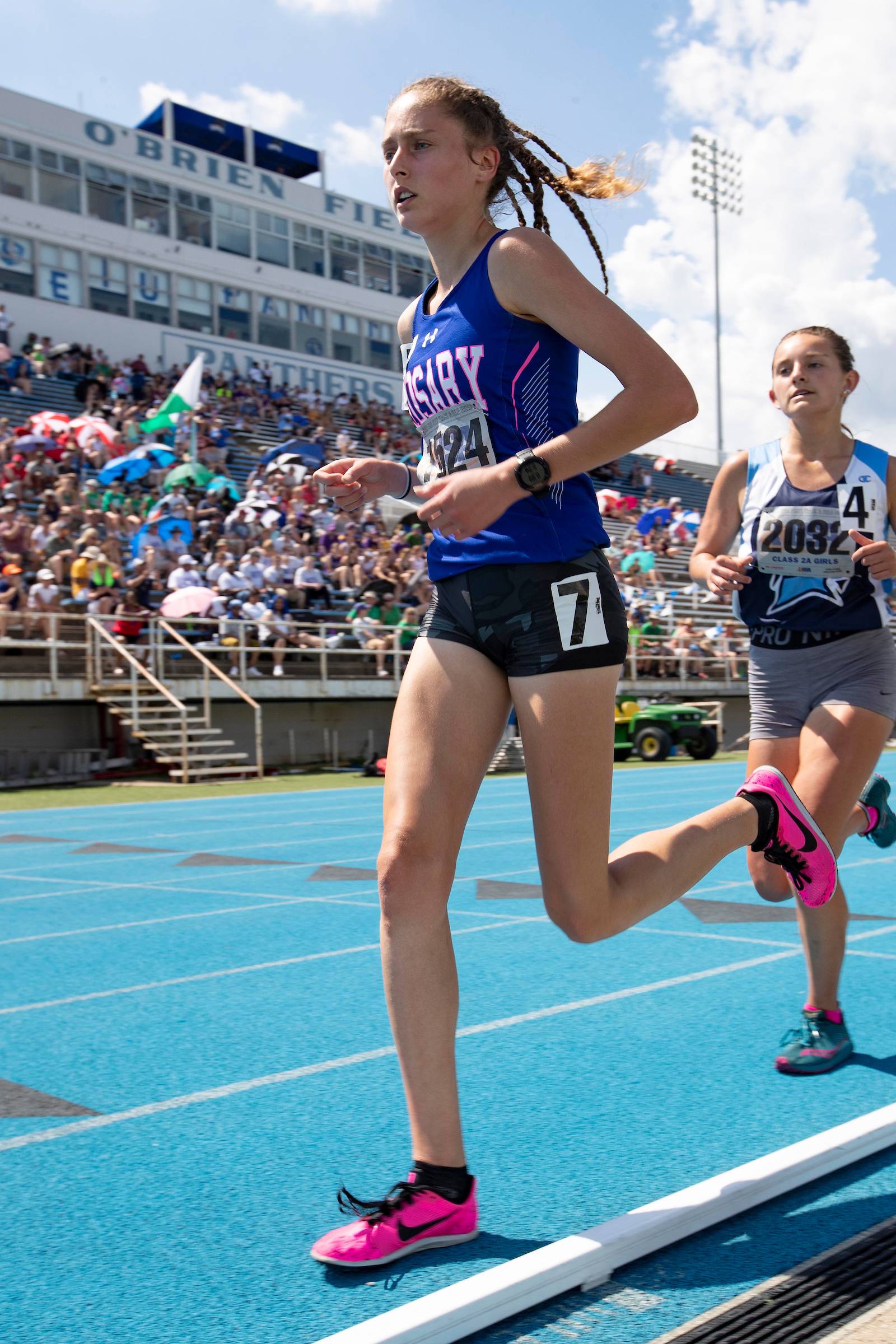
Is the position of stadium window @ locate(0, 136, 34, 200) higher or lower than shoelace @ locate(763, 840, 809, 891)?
higher

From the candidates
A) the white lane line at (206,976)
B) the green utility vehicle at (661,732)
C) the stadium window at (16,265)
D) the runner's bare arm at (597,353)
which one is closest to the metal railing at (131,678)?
the green utility vehicle at (661,732)

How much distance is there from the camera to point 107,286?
36.9m

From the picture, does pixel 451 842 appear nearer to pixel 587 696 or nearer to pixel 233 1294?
pixel 587 696

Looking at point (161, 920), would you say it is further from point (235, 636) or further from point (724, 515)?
point (235, 636)

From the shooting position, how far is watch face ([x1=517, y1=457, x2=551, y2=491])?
255cm

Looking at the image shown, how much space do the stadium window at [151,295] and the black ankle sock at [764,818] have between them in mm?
36895

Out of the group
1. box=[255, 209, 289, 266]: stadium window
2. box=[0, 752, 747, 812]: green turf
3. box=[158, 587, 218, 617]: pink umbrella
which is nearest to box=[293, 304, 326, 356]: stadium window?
box=[255, 209, 289, 266]: stadium window

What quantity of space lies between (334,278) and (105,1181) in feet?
141

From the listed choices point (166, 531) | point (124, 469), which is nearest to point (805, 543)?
point (166, 531)

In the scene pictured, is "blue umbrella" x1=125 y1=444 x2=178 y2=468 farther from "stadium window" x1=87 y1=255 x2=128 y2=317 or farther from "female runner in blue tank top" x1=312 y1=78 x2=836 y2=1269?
"female runner in blue tank top" x1=312 y1=78 x2=836 y2=1269

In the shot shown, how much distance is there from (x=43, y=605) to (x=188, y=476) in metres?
5.44

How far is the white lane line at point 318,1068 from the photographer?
3445 millimetres

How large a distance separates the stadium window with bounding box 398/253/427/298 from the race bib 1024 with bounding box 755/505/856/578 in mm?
43377

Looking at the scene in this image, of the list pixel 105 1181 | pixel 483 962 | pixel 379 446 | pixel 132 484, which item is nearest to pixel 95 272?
→ pixel 379 446
